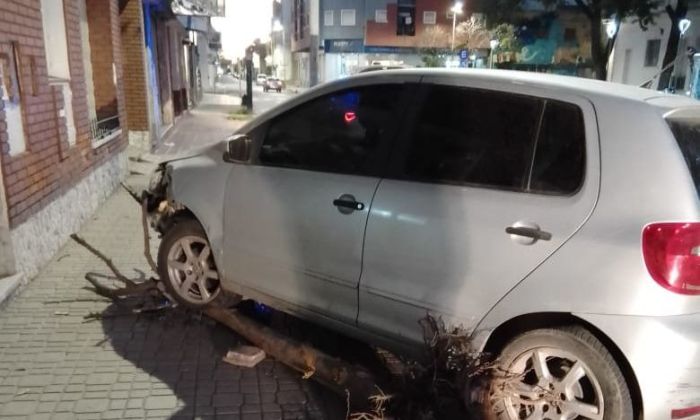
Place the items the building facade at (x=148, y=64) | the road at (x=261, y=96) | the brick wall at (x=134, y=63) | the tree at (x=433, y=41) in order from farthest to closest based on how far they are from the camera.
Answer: the tree at (x=433, y=41) → the road at (x=261, y=96) → the building facade at (x=148, y=64) → the brick wall at (x=134, y=63)

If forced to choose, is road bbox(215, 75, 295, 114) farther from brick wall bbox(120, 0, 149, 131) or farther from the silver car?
the silver car

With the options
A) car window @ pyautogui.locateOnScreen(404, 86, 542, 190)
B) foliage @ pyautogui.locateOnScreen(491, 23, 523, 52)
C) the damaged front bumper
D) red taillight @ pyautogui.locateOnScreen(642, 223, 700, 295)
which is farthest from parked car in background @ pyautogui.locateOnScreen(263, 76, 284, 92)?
red taillight @ pyautogui.locateOnScreen(642, 223, 700, 295)

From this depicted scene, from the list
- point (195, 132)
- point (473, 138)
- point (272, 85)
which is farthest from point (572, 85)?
point (272, 85)

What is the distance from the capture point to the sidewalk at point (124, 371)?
10.8ft

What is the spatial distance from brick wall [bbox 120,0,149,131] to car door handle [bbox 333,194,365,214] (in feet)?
31.2

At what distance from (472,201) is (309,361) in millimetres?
1433

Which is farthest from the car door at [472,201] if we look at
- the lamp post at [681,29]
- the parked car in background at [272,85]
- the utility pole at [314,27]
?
the parked car in background at [272,85]

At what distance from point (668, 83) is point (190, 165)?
27.5 meters

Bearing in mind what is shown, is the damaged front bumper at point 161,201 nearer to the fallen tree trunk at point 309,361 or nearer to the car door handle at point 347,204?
the fallen tree trunk at point 309,361

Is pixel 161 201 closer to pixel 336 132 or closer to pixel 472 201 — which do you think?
pixel 336 132

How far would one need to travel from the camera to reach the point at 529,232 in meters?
2.68

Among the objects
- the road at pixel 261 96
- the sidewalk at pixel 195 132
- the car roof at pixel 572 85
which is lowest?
the road at pixel 261 96

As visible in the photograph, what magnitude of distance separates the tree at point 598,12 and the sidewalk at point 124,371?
29150mm

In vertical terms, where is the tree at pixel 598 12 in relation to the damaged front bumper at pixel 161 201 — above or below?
above
